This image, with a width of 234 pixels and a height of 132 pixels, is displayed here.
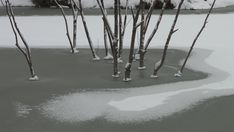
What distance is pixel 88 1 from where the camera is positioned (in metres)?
16.0

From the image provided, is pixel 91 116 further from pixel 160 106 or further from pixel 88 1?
pixel 88 1

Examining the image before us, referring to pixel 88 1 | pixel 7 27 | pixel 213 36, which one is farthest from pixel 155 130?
pixel 88 1

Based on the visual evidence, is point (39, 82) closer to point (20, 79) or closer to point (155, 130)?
point (20, 79)

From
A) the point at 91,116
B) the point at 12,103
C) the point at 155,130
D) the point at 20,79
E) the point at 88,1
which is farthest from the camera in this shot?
the point at 88,1

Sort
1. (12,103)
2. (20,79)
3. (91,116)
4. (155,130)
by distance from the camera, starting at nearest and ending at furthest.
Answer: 1. (155,130)
2. (91,116)
3. (12,103)
4. (20,79)

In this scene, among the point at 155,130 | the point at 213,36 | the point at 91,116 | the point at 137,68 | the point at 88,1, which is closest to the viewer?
the point at 155,130

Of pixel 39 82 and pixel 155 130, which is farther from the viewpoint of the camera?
pixel 39 82

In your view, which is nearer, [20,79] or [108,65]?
[20,79]

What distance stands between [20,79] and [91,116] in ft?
5.15

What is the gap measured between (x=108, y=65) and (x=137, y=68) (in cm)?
43

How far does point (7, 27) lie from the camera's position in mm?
10133

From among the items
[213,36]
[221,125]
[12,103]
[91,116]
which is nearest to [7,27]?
[213,36]

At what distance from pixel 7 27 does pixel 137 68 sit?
5.00 meters

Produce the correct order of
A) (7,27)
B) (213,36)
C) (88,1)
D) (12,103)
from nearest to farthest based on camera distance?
(12,103) → (213,36) → (7,27) → (88,1)
